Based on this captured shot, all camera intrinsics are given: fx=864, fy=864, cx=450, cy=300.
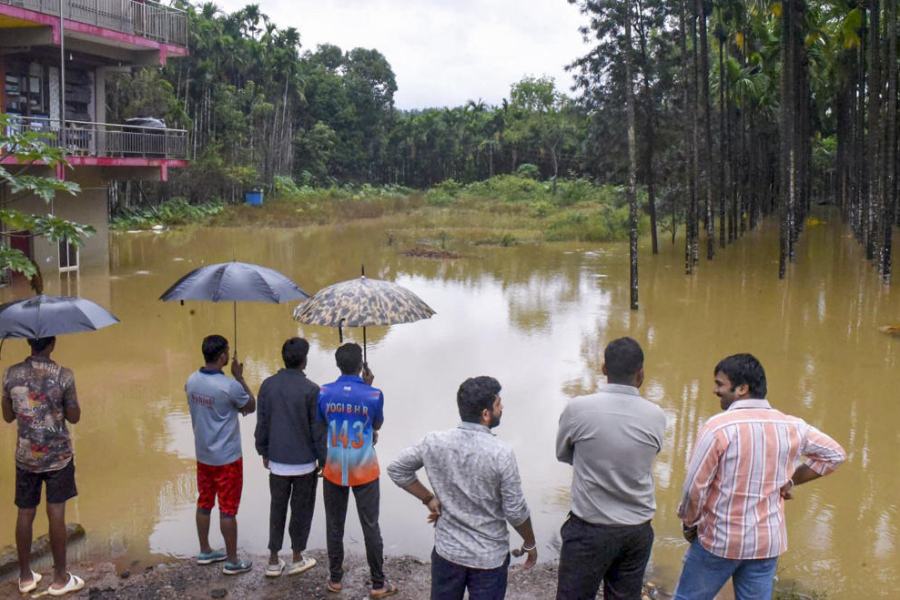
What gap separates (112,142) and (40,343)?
18358 mm

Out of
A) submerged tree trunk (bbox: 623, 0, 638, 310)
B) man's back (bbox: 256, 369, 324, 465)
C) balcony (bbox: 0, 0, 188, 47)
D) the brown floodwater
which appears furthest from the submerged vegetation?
man's back (bbox: 256, 369, 324, 465)

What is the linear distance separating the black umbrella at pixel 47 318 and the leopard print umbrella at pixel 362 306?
1370 millimetres

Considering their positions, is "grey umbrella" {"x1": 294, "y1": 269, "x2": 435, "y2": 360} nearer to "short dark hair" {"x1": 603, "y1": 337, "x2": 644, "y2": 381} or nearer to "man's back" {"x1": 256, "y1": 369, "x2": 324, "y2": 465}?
"man's back" {"x1": 256, "y1": 369, "x2": 324, "y2": 465}

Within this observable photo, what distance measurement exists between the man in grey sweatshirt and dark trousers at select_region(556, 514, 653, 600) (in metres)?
1.88

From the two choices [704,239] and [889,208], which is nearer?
[889,208]

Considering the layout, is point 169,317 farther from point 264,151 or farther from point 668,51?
point 264,151

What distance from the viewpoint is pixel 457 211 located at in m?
50.6

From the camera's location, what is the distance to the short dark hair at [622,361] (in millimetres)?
3967

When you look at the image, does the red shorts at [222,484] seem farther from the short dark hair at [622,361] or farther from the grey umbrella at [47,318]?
the short dark hair at [622,361]

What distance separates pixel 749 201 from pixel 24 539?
33.6 m

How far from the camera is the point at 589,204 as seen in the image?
50625mm

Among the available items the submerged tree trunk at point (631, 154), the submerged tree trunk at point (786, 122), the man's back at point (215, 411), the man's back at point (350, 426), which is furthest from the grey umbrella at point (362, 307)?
the submerged tree trunk at point (786, 122)

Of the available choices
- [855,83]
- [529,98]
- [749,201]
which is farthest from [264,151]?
[855,83]

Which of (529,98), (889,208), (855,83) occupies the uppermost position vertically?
(529,98)
